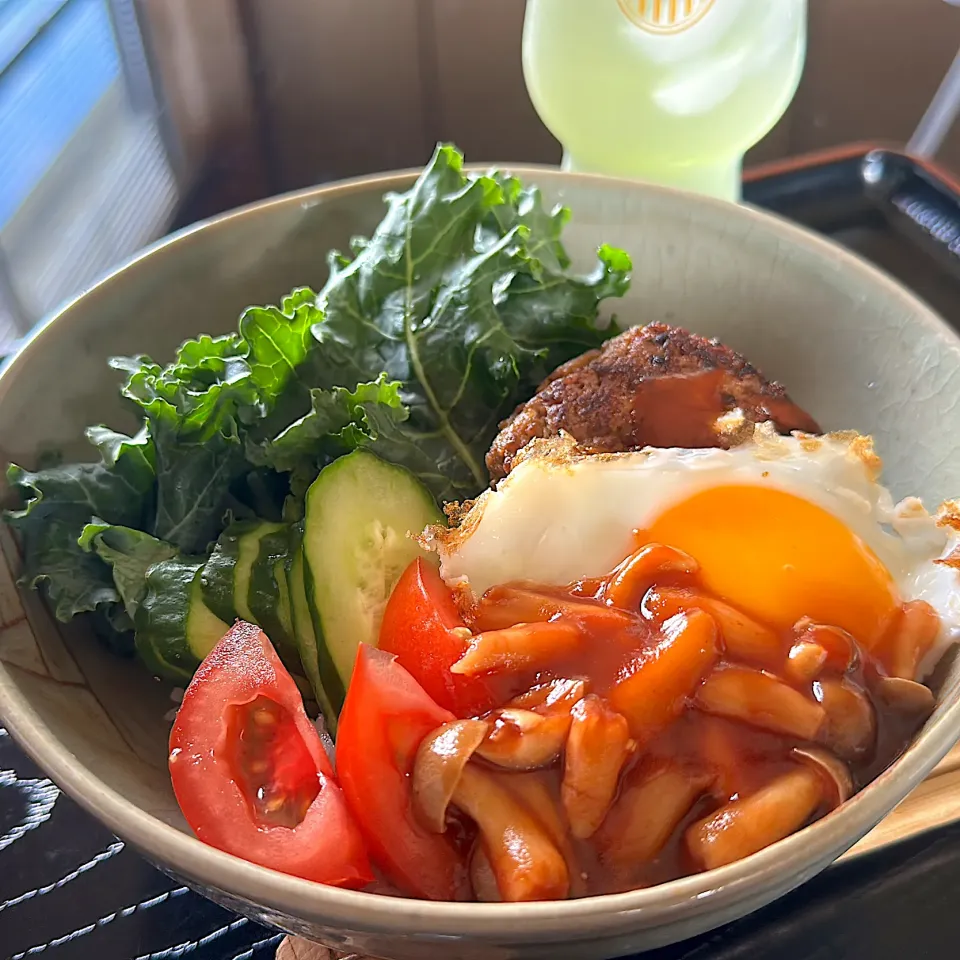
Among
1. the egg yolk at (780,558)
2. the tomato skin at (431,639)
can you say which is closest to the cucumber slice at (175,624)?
the tomato skin at (431,639)

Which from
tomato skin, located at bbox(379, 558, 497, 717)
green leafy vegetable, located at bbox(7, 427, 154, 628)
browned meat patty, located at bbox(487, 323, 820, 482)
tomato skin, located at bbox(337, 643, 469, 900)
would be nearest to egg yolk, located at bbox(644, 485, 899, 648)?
browned meat patty, located at bbox(487, 323, 820, 482)

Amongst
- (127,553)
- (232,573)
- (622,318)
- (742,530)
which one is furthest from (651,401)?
(127,553)

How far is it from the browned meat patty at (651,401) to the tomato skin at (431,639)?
0.25 meters

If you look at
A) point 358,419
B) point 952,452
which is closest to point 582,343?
point 358,419

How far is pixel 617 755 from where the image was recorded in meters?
1.07

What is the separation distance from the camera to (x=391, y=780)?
1.09 m

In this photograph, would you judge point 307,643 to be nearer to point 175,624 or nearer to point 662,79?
point 175,624

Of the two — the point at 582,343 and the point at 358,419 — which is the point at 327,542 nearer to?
the point at 358,419

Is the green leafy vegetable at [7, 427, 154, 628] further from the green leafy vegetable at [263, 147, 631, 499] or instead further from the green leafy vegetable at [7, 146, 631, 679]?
the green leafy vegetable at [263, 147, 631, 499]

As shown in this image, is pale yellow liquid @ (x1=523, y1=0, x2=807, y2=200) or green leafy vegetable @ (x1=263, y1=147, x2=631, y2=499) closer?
green leafy vegetable @ (x1=263, y1=147, x2=631, y2=499)

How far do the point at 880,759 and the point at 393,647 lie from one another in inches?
23.2

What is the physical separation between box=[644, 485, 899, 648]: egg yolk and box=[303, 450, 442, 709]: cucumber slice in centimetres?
35

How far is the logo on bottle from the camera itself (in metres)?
1.85

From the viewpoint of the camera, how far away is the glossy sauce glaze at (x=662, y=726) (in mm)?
1068
